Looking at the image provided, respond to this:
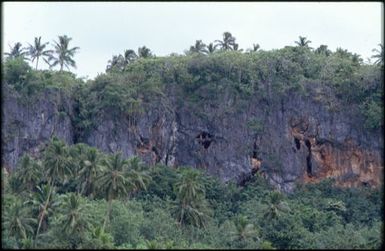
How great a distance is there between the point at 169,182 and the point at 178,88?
328 inches

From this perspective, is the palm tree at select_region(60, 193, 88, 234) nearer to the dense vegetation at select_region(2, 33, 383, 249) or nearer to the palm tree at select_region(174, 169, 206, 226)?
the dense vegetation at select_region(2, 33, 383, 249)

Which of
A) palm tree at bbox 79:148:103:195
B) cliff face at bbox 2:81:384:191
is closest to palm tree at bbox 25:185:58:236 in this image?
palm tree at bbox 79:148:103:195

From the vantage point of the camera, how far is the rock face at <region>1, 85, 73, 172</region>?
203 feet

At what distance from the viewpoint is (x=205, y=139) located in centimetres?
6569

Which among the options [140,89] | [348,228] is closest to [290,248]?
[348,228]

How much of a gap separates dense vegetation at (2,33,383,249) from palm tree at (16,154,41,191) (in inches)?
2.7

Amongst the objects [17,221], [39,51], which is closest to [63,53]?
[39,51]

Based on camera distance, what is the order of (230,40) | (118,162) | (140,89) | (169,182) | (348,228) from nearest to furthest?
(118,162) → (348,228) → (169,182) → (140,89) → (230,40)

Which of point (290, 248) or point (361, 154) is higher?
point (361, 154)

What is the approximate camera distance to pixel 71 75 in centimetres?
6894

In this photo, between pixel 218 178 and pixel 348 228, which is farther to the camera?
pixel 218 178

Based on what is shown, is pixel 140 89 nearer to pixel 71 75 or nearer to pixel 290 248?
pixel 71 75

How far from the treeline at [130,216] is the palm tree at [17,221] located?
0.05m

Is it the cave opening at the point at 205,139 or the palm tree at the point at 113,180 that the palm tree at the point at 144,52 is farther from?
the palm tree at the point at 113,180
